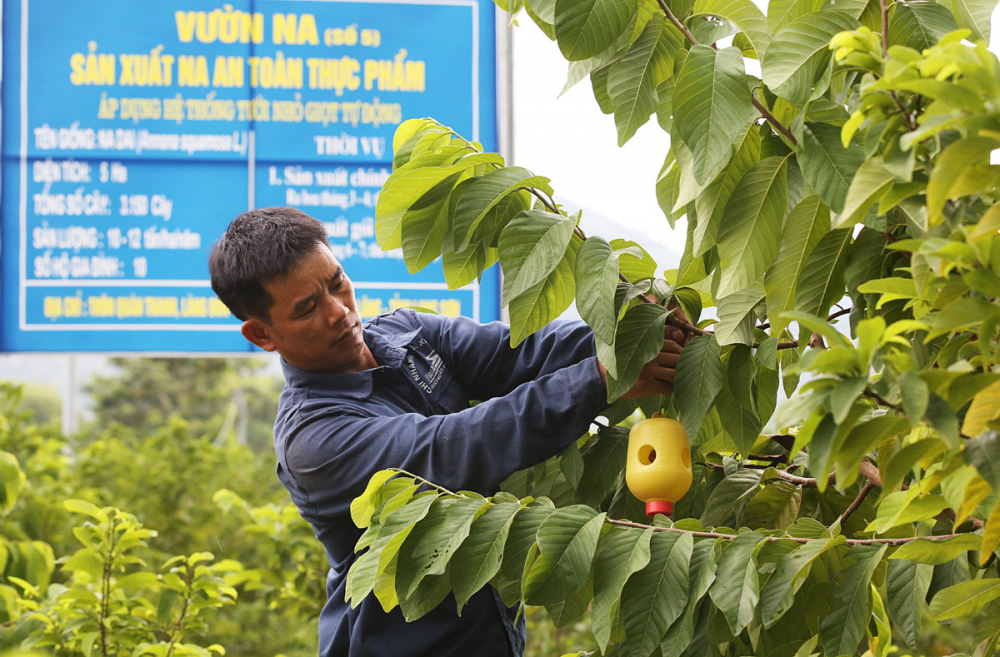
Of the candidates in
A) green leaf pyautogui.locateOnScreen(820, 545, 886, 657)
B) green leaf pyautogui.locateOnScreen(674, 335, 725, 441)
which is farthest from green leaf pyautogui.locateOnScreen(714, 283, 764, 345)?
green leaf pyautogui.locateOnScreen(820, 545, 886, 657)

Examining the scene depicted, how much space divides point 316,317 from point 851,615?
82 cm

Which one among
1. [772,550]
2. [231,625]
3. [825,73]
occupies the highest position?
[825,73]

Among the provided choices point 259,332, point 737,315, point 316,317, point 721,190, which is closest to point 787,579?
point 737,315

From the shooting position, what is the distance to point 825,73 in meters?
0.76

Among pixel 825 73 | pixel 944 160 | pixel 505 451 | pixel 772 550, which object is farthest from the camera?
pixel 505 451

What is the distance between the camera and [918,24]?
776 millimetres

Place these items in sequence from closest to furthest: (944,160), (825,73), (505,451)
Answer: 1. (944,160)
2. (825,73)
3. (505,451)

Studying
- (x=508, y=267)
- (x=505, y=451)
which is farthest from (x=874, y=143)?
(x=505, y=451)

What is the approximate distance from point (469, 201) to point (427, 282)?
173cm

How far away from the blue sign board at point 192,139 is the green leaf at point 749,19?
1.76 m

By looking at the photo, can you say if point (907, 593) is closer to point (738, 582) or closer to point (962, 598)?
point (962, 598)

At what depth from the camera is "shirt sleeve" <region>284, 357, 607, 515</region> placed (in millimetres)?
1040

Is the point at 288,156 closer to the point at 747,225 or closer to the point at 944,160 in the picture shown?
the point at 747,225

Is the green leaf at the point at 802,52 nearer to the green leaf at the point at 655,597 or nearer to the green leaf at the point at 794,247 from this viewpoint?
the green leaf at the point at 794,247
